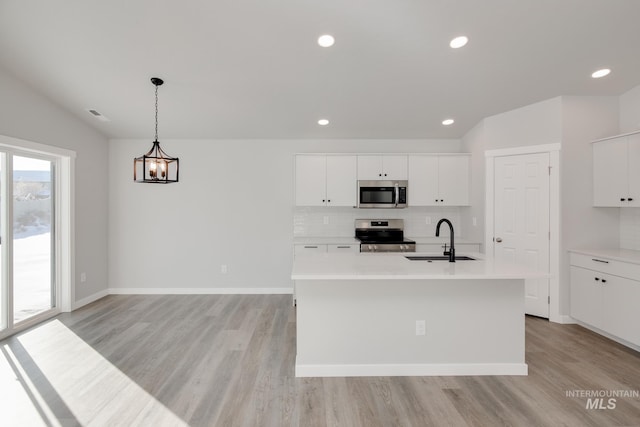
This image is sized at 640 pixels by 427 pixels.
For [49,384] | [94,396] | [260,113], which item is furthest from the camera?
[260,113]

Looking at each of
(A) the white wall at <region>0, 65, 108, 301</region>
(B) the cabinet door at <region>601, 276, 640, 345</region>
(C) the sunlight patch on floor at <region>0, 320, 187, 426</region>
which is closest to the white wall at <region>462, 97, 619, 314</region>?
(B) the cabinet door at <region>601, 276, 640, 345</region>

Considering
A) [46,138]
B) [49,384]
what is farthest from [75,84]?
[49,384]

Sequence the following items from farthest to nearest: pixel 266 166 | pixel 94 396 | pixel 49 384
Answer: pixel 266 166 < pixel 49 384 < pixel 94 396

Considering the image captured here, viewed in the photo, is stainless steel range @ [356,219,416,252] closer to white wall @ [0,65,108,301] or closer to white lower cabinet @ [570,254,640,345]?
white lower cabinet @ [570,254,640,345]

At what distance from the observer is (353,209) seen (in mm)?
5020

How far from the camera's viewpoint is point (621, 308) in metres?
3.02

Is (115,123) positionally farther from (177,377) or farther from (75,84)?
(177,377)

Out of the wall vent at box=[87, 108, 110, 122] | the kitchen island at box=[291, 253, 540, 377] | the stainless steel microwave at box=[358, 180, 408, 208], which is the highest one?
the wall vent at box=[87, 108, 110, 122]

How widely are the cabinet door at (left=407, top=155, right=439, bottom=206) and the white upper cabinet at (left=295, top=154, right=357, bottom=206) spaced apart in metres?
0.87

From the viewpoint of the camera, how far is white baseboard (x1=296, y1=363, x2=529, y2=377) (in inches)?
99.0

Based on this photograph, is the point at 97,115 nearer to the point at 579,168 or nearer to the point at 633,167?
the point at 579,168

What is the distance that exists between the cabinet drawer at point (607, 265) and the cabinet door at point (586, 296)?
63mm

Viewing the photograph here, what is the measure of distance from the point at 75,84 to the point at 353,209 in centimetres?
385

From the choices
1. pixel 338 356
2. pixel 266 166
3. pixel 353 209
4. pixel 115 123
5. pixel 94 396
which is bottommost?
pixel 94 396
